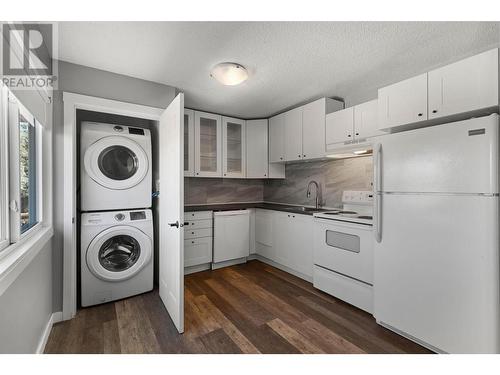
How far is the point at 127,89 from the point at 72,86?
1.42 ft

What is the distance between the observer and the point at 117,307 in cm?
223

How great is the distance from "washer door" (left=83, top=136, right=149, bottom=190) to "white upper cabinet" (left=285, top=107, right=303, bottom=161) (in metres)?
1.84

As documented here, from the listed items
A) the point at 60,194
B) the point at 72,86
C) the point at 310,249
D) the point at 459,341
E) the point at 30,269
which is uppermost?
the point at 72,86

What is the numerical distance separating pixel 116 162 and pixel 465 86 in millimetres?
3016

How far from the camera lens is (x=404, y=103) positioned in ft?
6.13

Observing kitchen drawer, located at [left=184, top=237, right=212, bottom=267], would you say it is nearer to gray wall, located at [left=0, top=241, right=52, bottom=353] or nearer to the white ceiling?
gray wall, located at [left=0, top=241, right=52, bottom=353]

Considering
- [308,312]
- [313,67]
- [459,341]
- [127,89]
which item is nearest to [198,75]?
[127,89]

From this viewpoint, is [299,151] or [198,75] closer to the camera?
[198,75]

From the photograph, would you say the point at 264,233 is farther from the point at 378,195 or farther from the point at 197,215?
the point at 378,195

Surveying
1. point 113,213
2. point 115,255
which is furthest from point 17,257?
point 115,255

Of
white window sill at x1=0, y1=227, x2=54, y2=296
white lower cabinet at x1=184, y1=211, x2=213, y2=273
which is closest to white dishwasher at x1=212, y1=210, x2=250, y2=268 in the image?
white lower cabinet at x1=184, y1=211, x2=213, y2=273

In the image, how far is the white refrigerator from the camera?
4.51 ft

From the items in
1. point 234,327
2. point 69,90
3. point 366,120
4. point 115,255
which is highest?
point 69,90
